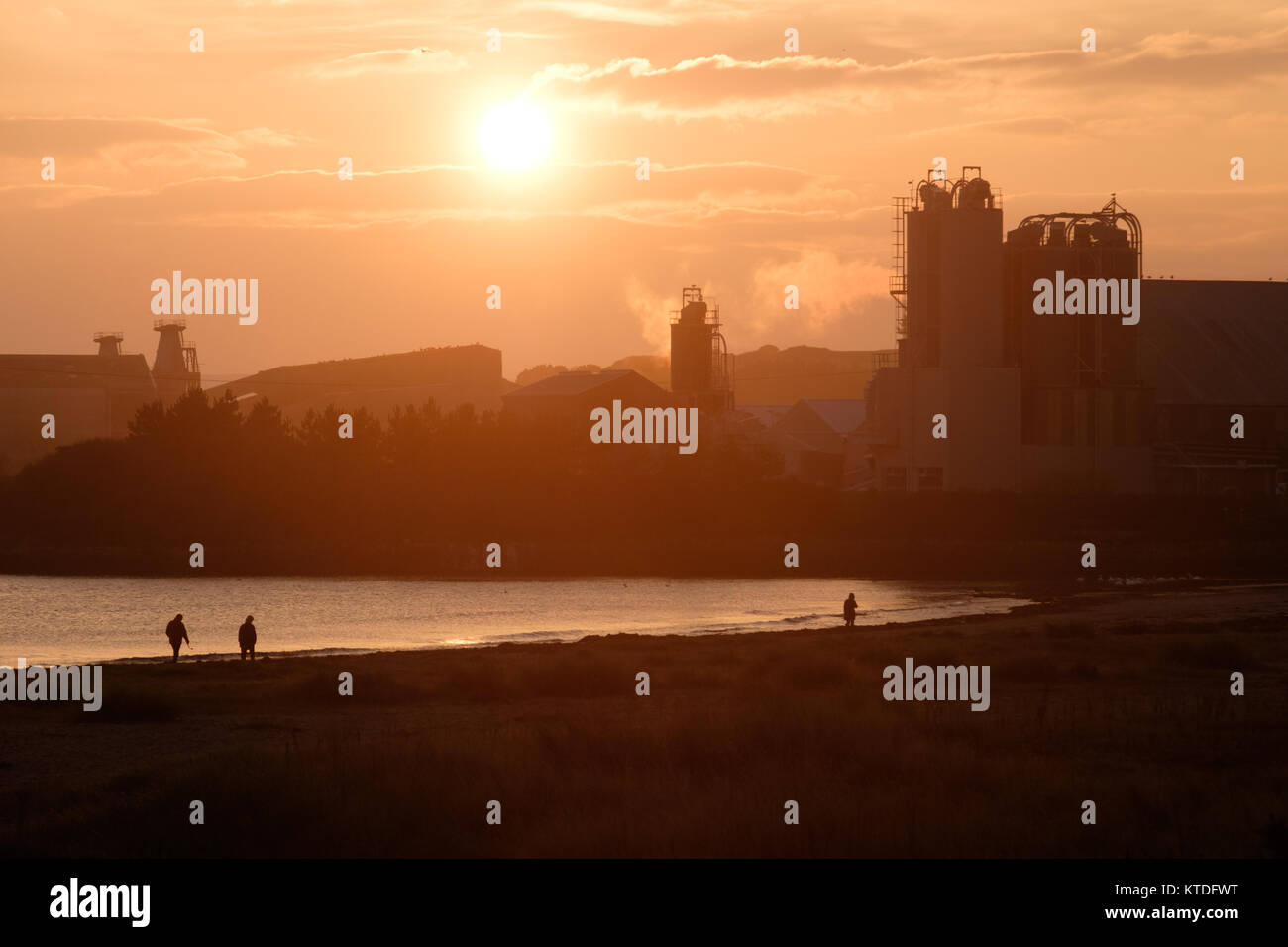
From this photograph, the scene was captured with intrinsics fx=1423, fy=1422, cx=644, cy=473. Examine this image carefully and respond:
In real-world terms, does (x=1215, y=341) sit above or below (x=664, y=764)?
above

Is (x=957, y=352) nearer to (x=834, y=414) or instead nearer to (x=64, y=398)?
(x=834, y=414)

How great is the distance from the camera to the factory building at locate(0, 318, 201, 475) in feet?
363

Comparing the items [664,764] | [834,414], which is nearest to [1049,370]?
[834,414]

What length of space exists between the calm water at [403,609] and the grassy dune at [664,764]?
18.1 m

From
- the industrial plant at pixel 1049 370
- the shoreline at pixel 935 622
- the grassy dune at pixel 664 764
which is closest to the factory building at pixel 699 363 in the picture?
the industrial plant at pixel 1049 370

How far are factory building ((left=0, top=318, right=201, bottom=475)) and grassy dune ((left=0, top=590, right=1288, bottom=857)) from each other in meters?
90.4

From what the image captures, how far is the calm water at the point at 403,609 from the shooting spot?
46.3 m

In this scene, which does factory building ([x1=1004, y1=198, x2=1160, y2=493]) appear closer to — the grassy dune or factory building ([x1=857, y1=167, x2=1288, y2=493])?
factory building ([x1=857, y1=167, x2=1288, y2=493])

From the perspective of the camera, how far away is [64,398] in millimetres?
113438

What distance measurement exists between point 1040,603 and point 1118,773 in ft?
137

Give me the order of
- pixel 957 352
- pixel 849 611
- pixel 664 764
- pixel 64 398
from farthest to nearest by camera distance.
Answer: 1. pixel 64 398
2. pixel 957 352
3. pixel 849 611
4. pixel 664 764

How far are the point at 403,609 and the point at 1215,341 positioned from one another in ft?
183

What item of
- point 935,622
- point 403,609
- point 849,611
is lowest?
point 403,609
